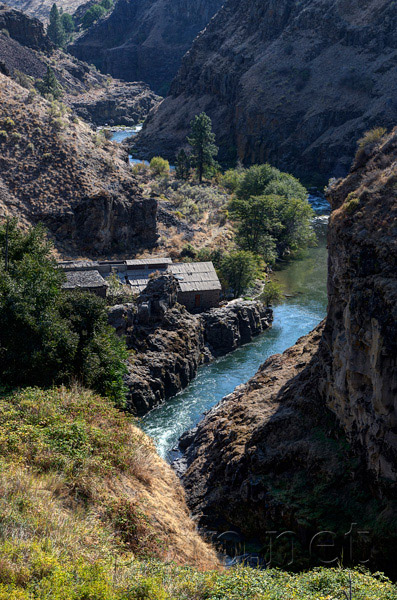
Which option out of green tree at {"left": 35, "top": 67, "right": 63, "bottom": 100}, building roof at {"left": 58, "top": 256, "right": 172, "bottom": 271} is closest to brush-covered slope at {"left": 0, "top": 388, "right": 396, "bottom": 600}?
building roof at {"left": 58, "top": 256, "right": 172, "bottom": 271}

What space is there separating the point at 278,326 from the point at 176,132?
3222 inches

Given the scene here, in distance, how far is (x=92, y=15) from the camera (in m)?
195

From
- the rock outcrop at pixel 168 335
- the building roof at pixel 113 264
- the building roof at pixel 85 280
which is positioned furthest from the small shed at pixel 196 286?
the building roof at pixel 85 280

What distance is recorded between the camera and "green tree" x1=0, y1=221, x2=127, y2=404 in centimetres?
2456

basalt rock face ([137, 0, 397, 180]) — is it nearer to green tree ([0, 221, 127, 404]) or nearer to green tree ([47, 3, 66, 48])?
green tree ([47, 3, 66, 48])

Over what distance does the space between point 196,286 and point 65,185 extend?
19.4 metres

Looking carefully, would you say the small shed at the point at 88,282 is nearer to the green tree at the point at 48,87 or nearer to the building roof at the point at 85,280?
the building roof at the point at 85,280

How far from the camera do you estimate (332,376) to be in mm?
25250

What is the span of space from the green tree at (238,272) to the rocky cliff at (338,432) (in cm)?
2237

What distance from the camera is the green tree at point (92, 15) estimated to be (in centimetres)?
19512

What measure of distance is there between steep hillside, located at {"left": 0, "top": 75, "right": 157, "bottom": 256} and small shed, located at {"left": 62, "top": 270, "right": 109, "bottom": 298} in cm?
1084

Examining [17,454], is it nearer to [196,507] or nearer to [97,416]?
[97,416]

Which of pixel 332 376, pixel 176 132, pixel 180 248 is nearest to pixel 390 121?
pixel 176 132

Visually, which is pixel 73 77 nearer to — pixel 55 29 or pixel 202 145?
pixel 55 29
